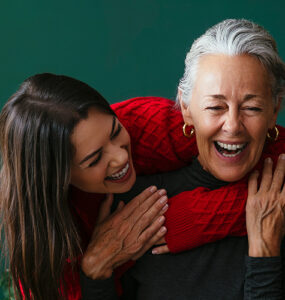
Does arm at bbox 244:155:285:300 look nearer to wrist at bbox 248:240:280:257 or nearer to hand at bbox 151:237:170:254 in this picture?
wrist at bbox 248:240:280:257

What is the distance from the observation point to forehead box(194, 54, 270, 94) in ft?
4.46

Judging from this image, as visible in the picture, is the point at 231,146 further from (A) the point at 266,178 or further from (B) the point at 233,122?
(A) the point at 266,178

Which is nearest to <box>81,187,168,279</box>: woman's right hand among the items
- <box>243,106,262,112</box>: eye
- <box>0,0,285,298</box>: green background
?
<box>243,106,262,112</box>: eye

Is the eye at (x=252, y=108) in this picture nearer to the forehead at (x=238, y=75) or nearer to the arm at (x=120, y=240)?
the forehead at (x=238, y=75)

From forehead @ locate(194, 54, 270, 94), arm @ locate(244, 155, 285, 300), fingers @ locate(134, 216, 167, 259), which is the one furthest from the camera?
fingers @ locate(134, 216, 167, 259)

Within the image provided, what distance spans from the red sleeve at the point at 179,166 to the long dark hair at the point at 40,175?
10.2 inches

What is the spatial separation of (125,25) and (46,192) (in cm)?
142

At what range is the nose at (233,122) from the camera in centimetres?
138

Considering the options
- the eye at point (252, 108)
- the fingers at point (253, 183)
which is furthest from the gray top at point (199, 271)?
the eye at point (252, 108)

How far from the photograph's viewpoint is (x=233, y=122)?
1382 mm

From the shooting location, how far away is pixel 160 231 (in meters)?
1.61

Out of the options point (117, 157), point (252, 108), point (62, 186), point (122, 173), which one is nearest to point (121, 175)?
point (122, 173)

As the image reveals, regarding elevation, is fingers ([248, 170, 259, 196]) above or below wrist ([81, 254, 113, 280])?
above

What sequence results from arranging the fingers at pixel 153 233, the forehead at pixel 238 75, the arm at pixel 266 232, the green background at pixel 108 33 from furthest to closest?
the green background at pixel 108 33 → the fingers at pixel 153 233 → the arm at pixel 266 232 → the forehead at pixel 238 75
